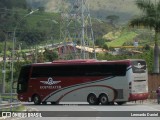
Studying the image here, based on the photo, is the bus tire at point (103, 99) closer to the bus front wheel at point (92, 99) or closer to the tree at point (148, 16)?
the bus front wheel at point (92, 99)

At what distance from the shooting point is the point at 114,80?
137ft

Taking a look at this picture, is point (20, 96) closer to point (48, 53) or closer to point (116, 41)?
point (48, 53)

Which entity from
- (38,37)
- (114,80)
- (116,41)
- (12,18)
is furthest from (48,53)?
(116,41)

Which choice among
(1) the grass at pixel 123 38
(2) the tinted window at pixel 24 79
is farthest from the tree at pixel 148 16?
(1) the grass at pixel 123 38

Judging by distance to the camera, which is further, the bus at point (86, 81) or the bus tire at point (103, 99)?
the bus tire at point (103, 99)

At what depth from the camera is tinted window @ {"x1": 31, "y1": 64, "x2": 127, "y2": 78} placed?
41625 mm

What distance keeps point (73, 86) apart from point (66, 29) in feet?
93.7

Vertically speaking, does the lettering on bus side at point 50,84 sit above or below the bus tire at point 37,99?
above

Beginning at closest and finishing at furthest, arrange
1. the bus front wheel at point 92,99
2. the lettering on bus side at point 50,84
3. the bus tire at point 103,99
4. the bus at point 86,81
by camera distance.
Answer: the bus at point 86,81, the bus tire at point 103,99, the bus front wheel at point 92,99, the lettering on bus side at point 50,84

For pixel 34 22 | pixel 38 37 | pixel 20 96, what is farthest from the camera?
pixel 34 22

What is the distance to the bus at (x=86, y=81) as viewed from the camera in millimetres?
41406

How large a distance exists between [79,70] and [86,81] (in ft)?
3.82

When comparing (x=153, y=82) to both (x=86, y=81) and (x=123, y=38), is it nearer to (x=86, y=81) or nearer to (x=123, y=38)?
(x=86, y=81)

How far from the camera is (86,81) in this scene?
42906 mm
